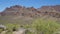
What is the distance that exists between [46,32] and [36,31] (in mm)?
2415

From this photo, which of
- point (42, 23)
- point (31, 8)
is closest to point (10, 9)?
point (31, 8)

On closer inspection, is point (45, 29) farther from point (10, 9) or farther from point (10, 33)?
point (10, 9)

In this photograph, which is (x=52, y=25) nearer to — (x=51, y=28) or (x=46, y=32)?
(x=51, y=28)

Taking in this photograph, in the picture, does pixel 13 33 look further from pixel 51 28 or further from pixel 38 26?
pixel 51 28

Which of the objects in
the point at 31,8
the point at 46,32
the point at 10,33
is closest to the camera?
the point at 46,32

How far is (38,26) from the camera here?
1442 inches

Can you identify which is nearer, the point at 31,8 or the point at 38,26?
the point at 38,26

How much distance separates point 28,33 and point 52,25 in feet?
17.2

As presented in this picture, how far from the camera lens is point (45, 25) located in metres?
36.6

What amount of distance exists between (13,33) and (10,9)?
149 metres

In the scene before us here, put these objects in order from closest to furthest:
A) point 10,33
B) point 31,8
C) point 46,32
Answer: point 46,32 → point 10,33 → point 31,8

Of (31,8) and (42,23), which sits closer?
(42,23)

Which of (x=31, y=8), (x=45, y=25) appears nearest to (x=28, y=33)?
(x=45, y=25)

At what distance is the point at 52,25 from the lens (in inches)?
1462
